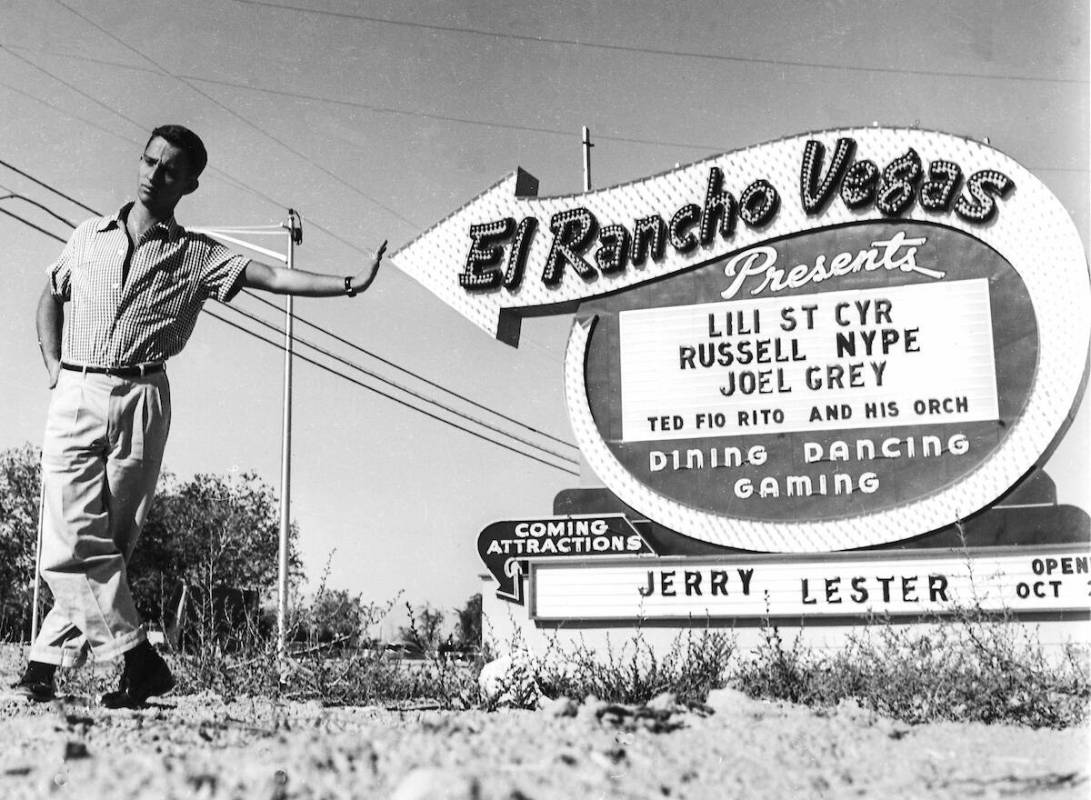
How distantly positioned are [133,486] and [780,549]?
510 cm

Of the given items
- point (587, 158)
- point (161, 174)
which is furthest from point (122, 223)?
point (587, 158)

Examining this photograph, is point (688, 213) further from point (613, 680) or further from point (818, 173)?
point (613, 680)

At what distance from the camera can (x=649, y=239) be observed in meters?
9.29

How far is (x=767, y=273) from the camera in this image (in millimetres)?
8914

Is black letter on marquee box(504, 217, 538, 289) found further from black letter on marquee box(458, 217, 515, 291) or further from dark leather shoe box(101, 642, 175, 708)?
dark leather shoe box(101, 642, 175, 708)

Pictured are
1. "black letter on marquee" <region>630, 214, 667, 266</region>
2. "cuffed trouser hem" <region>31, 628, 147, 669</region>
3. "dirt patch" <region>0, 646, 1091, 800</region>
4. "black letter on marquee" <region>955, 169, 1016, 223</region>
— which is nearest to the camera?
"dirt patch" <region>0, 646, 1091, 800</region>

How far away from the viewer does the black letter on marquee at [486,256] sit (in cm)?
978

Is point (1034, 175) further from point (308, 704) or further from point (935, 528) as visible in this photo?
point (308, 704)

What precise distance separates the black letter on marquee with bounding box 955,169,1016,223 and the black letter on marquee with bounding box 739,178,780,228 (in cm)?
138

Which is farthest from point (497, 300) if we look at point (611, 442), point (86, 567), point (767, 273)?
point (86, 567)

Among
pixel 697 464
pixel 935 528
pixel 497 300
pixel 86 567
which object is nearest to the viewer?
pixel 86 567

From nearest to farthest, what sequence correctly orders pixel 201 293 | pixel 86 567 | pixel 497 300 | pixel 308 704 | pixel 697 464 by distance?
pixel 86 567
pixel 201 293
pixel 308 704
pixel 697 464
pixel 497 300

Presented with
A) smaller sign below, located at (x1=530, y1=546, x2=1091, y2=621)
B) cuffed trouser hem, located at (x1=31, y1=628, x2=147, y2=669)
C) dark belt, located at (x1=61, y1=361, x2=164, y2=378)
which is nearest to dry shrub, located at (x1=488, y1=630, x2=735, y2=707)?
smaller sign below, located at (x1=530, y1=546, x2=1091, y2=621)

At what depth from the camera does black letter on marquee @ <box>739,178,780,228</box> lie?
8.98m
